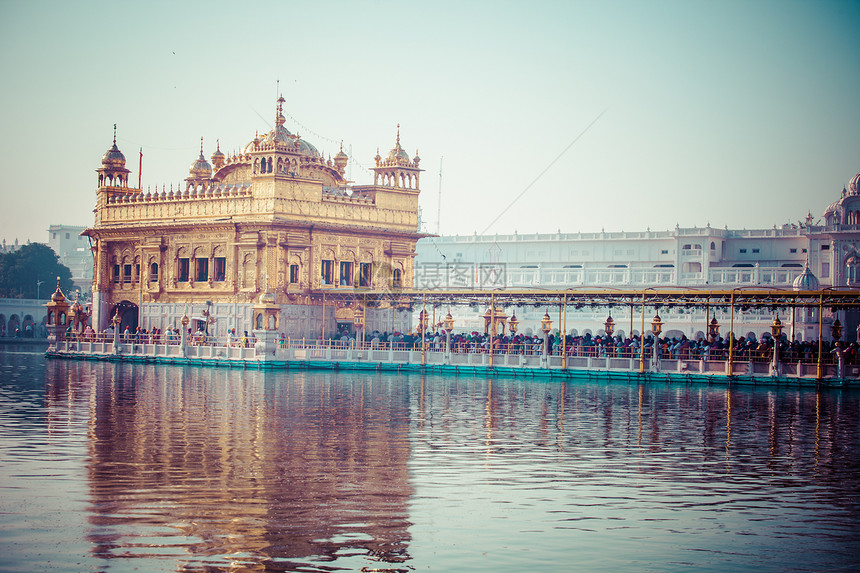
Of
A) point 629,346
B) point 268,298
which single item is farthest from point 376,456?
point 268,298

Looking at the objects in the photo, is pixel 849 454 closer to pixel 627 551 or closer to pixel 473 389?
pixel 627 551

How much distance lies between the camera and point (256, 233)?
50.6 m

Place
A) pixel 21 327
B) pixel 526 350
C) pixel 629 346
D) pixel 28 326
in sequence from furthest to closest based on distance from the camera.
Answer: pixel 21 327, pixel 28 326, pixel 526 350, pixel 629 346

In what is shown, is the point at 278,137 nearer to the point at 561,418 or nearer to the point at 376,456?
the point at 561,418

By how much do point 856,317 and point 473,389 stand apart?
4700cm

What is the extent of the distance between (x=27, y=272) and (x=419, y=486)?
89971 mm

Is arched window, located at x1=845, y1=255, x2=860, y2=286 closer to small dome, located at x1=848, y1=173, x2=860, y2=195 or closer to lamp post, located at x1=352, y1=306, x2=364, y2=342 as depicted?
small dome, located at x1=848, y1=173, x2=860, y2=195

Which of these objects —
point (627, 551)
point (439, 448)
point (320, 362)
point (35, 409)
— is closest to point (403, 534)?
A: point (627, 551)

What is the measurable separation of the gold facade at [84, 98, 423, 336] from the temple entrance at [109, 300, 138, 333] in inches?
3.9

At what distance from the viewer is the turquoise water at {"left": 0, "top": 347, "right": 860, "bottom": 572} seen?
38.7 ft

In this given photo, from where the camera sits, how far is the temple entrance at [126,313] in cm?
5769

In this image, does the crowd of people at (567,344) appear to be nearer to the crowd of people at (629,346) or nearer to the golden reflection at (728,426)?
the crowd of people at (629,346)

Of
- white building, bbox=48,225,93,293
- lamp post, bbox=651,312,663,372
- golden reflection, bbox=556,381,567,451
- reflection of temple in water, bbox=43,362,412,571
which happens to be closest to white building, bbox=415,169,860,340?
lamp post, bbox=651,312,663,372

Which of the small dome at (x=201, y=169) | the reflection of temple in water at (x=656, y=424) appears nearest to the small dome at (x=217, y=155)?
the small dome at (x=201, y=169)
